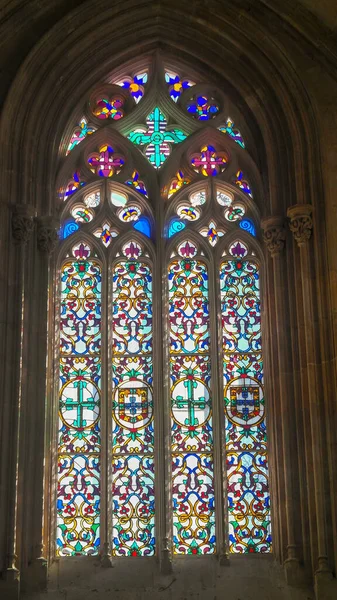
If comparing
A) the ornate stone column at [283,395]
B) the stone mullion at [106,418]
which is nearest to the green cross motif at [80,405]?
the stone mullion at [106,418]

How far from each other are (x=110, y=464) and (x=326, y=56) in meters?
5.78

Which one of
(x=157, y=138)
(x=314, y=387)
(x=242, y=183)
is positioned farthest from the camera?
(x=157, y=138)

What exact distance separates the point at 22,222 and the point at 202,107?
10.7 ft

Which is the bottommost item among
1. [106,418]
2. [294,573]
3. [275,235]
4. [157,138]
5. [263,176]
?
[294,573]

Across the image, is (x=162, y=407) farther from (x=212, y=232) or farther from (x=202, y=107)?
(x=202, y=107)

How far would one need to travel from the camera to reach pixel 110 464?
15328mm

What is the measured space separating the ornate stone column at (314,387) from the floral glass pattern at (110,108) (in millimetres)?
3063

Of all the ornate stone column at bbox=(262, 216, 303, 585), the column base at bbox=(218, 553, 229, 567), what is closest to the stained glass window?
the column base at bbox=(218, 553, 229, 567)

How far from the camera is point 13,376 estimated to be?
15.0 m

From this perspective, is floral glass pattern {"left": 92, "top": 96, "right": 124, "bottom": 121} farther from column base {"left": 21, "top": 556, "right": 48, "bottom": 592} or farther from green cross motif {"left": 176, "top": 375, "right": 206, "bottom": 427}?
column base {"left": 21, "top": 556, "right": 48, "bottom": 592}

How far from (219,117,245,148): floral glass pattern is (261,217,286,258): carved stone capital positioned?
1535 mm

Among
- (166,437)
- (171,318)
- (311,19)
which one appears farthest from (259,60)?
(166,437)

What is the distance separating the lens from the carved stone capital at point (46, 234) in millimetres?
15938

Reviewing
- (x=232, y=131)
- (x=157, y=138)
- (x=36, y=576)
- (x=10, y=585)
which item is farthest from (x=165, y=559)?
(x=232, y=131)
